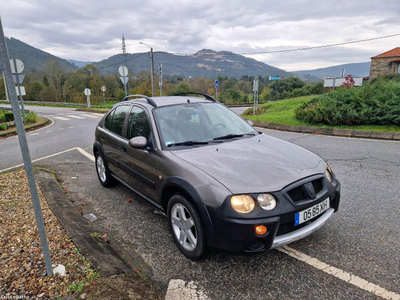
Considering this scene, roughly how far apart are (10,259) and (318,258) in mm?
3002

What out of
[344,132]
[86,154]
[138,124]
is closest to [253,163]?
A: [138,124]

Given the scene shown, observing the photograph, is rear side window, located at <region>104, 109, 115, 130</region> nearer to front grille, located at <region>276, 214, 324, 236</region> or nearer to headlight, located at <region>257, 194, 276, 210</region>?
headlight, located at <region>257, 194, 276, 210</region>

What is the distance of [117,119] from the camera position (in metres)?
4.38

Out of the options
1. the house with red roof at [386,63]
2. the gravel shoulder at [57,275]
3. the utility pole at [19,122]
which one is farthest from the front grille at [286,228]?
the house with red roof at [386,63]

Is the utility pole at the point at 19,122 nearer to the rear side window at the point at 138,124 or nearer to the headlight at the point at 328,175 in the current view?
the rear side window at the point at 138,124

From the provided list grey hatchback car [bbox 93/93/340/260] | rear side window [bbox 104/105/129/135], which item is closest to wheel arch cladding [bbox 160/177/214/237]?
grey hatchback car [bbox 93/93/340/260]

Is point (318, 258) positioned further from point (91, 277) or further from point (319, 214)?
point (91, 277)

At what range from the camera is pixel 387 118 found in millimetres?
9492

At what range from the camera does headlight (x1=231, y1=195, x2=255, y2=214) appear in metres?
2.26

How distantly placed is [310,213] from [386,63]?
170 ft

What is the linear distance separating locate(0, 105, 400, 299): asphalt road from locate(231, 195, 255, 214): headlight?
2.15 feet

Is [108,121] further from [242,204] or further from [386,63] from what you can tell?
[386,63]

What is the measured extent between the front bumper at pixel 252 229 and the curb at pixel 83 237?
0.92 meters

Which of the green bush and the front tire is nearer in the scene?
the front tire
